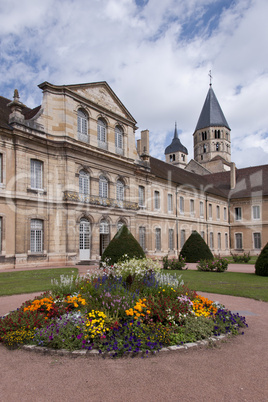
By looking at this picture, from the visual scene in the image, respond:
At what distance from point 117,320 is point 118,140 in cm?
2060

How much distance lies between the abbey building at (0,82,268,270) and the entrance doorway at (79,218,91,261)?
0.06m

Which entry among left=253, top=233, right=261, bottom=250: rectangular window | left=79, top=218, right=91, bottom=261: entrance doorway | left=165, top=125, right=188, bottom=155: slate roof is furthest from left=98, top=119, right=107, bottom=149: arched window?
left=165, top=125, right=188, bottom=155: slate roof

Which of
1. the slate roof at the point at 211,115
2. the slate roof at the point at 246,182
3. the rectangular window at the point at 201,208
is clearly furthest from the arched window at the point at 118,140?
the slate roof at the point at 211,115

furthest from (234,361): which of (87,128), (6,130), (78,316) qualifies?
(87,128)

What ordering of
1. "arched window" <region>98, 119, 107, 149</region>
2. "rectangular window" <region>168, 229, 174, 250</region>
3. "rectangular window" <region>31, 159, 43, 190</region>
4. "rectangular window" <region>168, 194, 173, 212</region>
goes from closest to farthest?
"rectangular window" <region>31, 159, 43, 190</region>
"arched window" <region>98, 119, 107, 149</region>
"rectangular window" <region>168, 229, 174, 250</region>
"rectangular window" <region>168, 194, 173, 212</region>

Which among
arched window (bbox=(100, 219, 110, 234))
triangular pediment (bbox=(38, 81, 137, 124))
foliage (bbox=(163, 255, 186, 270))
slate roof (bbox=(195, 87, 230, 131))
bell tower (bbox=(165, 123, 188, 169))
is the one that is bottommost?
foliage (bbox=(163, 255, 186, 270))

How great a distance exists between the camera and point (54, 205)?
63.2 feet

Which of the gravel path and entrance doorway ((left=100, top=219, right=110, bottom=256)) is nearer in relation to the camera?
the gravel path

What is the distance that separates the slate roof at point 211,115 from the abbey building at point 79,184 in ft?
108

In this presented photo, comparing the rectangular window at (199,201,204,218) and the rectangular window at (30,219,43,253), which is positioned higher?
the rectangular window at (199,201,204,218)

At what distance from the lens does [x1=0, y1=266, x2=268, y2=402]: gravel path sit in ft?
10.9

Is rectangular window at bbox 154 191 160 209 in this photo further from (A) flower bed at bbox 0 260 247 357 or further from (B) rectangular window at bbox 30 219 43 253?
(A) flower bed at bbox 0 260 247 357

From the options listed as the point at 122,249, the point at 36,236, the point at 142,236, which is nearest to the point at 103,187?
the point at 36,236

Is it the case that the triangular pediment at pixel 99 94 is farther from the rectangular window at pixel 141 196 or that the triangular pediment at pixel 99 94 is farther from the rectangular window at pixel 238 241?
the rectangular window at pixel 238 241
